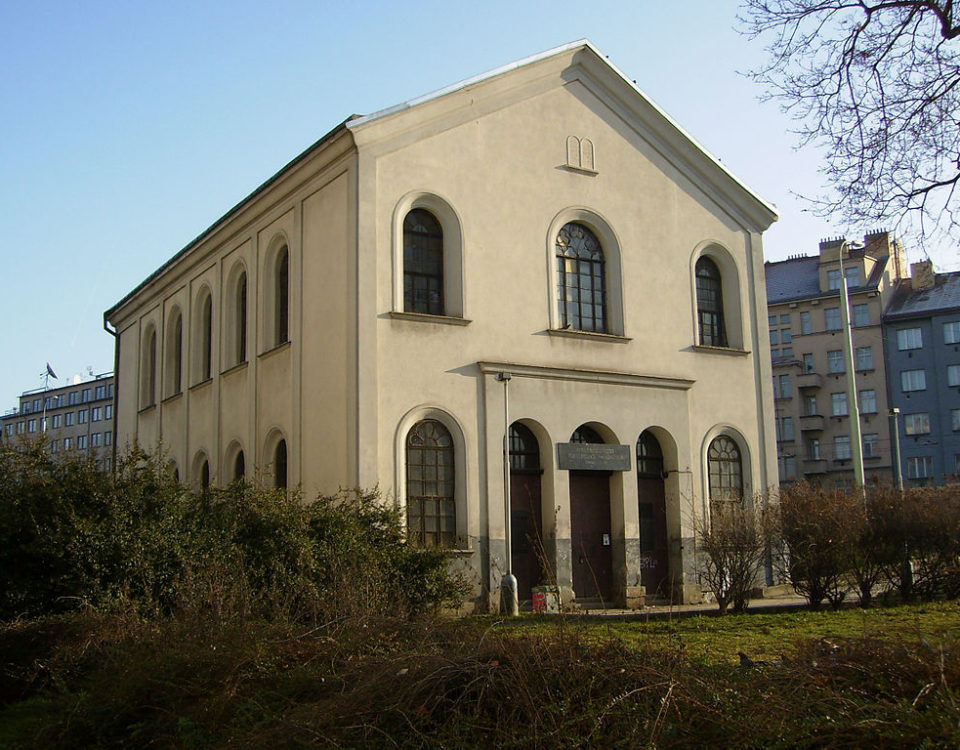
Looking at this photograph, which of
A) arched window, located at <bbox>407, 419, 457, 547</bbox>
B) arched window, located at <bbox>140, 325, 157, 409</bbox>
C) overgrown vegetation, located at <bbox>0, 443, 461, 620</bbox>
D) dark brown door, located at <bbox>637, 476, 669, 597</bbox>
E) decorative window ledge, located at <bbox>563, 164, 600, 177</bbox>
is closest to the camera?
overgrown vegetation, located at <bbox>0, 443, 461, 620</bbox>

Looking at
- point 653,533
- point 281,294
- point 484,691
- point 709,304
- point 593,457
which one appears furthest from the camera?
point 709,304

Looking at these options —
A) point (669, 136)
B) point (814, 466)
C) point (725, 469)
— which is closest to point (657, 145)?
point (669, 136)

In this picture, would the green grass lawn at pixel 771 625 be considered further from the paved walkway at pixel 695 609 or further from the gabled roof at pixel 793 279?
the gabled roof at pixel 793 279

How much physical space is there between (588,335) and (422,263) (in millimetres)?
4087

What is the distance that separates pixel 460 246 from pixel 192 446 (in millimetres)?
10998

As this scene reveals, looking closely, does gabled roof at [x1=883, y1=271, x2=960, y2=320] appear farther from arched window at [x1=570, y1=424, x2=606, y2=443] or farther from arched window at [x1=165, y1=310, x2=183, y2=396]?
arched window at [x1=165, y1=310, x2=183, y2=396]

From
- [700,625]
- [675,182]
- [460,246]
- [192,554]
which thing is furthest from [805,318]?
[192,554]

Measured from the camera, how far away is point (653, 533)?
82.1ft

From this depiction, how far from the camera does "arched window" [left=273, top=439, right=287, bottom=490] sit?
24.4 m

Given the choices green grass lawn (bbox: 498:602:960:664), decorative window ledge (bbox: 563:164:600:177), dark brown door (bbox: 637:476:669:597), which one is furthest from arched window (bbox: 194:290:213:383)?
green grass lawn (bbox: 498:602:960:664)

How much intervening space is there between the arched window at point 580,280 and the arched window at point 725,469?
4.19 metres

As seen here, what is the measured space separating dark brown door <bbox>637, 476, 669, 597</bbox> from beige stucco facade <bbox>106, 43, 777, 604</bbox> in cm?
27

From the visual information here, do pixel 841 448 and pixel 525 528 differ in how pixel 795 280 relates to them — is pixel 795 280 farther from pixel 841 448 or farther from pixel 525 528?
pixel 525 528

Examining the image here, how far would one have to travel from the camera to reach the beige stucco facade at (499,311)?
71.6 feet
